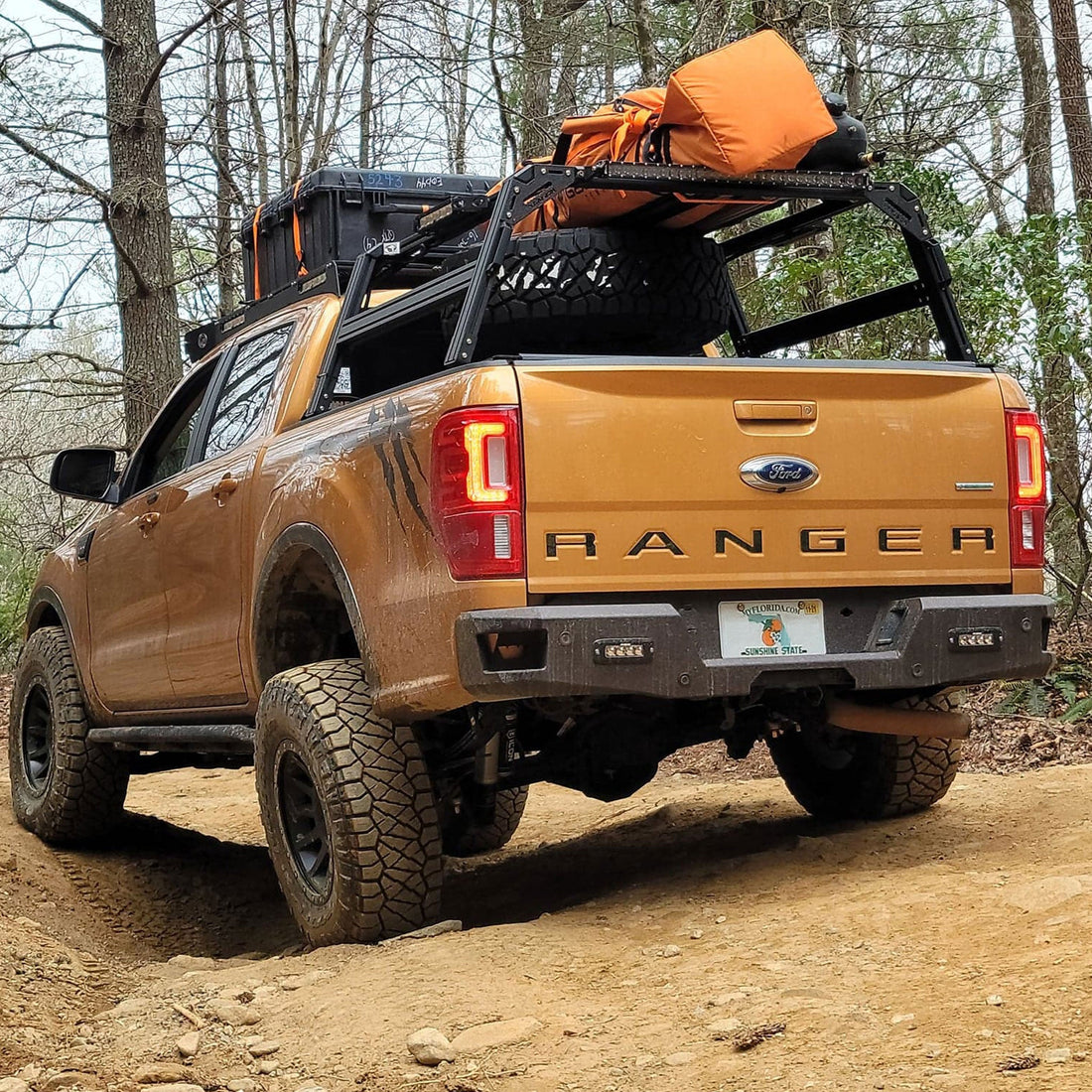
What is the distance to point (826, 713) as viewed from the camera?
473 centimetres

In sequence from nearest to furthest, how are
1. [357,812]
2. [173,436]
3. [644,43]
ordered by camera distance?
[357,812] → [173,436] → [644,43]

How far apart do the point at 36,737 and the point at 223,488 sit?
250 cm

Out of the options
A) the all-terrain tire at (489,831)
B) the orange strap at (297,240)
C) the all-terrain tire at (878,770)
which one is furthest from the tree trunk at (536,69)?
the all-terrain tire at (878,770)

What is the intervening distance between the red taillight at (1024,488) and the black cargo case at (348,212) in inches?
98.2

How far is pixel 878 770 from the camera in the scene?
551 centimetres

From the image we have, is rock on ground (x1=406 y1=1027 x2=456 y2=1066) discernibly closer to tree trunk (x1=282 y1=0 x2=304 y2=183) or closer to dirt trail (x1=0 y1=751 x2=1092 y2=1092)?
dirt trail (x1=0 y1=751 x2=1092 y2=1092)

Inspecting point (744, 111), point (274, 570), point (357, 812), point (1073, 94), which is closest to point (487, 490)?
point (357, 812)

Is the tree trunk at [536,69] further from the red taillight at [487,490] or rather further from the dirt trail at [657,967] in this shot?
the red taillight at [487,490]

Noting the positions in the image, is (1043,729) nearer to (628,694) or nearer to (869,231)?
(869,231)

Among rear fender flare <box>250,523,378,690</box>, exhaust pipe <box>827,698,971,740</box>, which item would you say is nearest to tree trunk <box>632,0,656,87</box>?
rear fender flare <box>250,523,378,690</box>

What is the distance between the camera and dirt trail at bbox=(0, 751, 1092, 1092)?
10.0ft

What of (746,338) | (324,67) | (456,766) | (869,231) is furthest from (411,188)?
(324,67)

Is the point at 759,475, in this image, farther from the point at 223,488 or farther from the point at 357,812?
the point at 223,488

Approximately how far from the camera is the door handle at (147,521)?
238 inches
